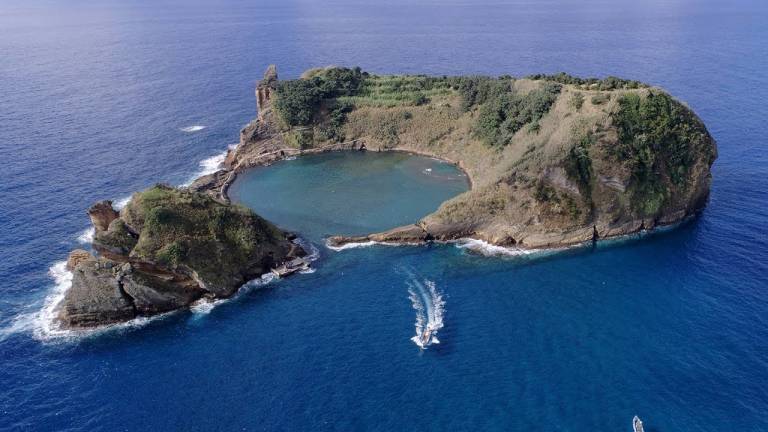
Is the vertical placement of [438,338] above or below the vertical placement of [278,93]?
below

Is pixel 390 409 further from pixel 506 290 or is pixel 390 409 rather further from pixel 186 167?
pixel 186 167

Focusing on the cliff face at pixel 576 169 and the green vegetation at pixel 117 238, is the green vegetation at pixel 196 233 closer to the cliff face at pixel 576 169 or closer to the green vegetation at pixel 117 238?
the green vegetation at pixel 117 238

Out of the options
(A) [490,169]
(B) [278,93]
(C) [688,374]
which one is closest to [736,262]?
(C) [688,374]

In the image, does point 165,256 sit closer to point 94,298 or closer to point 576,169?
point 94,298

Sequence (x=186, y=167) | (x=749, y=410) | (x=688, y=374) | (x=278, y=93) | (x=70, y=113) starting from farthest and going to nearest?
1. (x=70, y=113)
2. (x=278, y=93)
3. (x=186, y=167)
4. (x=688, y=374)
5. (x=749, y=410)

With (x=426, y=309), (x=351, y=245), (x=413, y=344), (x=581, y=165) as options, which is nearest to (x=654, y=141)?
(x=581, y=165)

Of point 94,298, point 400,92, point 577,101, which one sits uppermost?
point 577,101

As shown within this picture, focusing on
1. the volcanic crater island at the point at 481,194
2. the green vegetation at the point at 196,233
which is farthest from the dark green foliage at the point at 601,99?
the green vegetation at the point at 196,233
